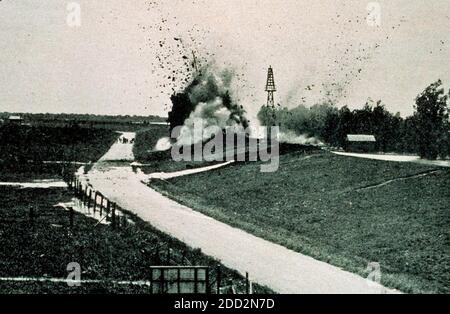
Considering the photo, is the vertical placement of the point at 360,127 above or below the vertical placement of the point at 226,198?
above

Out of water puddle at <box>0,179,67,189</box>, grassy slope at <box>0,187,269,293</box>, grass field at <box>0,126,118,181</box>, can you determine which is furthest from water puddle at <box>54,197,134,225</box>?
grass field at <box>0,126,118,181</box>

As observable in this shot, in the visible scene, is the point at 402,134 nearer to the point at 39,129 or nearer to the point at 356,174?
the point at 356,174

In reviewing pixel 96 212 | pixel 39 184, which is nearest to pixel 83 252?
pixel 96 212

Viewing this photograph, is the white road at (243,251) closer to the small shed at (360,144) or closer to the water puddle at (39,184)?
the water puddle at (39,184)

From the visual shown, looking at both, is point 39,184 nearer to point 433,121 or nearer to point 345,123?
point 433,121
